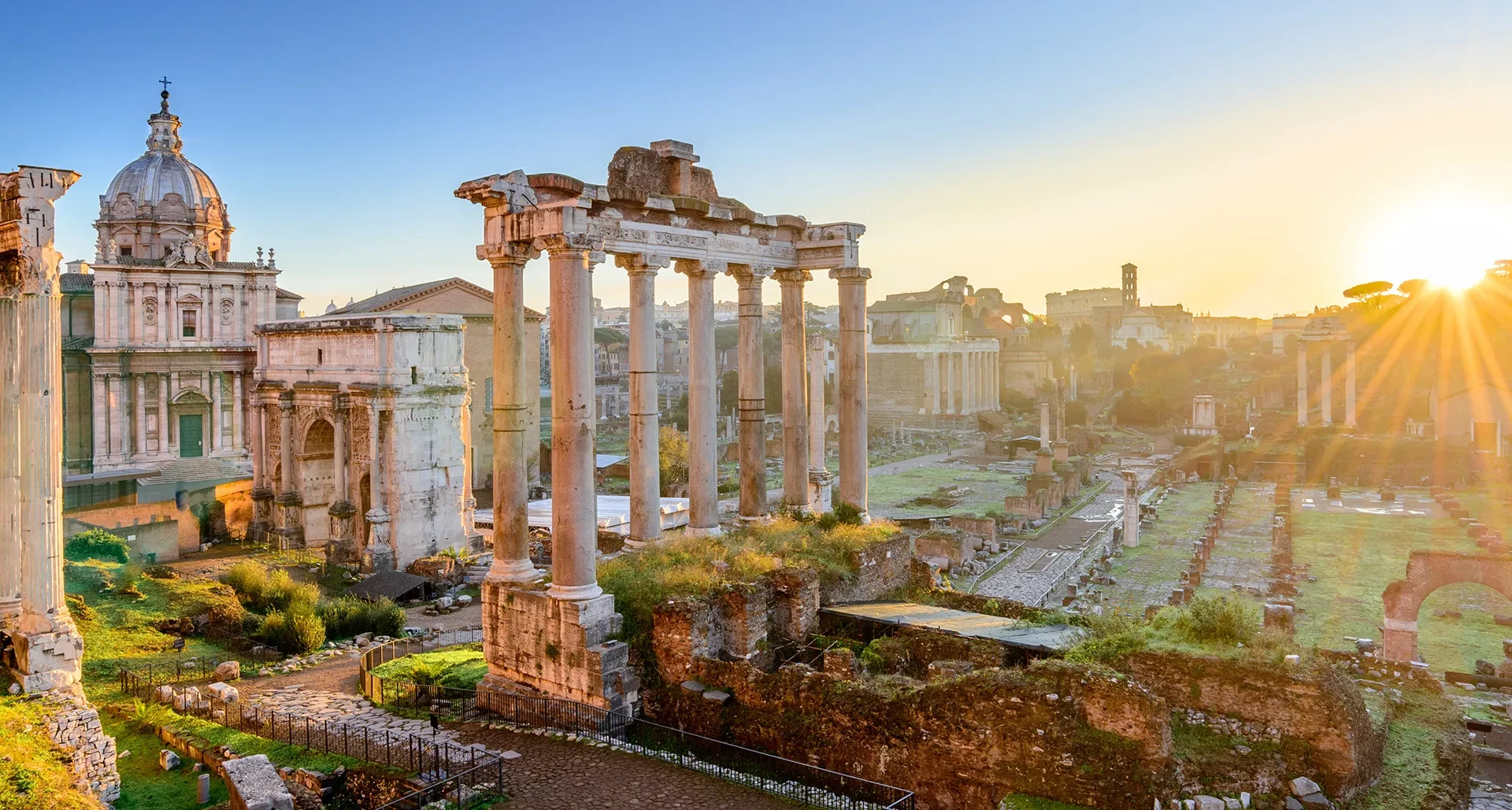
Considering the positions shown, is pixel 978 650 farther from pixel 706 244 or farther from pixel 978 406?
pixel 978 406

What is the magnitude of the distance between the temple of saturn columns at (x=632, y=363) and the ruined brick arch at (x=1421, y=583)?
1140 centimetres

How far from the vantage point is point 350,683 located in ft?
50.0

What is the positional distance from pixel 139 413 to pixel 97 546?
39.0 feet

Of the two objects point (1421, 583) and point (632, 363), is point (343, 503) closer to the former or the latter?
point (632, 363)

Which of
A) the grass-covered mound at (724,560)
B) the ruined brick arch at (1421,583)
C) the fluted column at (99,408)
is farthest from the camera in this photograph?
the fluted column at (99,408)

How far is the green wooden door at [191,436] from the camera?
117ft

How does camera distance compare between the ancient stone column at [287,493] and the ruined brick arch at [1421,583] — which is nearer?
the ruined brick arch at [1421,583]

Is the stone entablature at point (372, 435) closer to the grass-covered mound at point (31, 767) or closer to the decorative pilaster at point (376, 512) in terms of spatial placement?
the decorative pilaster at point (376, 512)

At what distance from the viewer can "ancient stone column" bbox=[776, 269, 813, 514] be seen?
15672mm

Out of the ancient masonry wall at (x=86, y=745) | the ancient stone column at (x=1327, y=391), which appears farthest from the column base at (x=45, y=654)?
the ancient stone column at (x=1327, y=391)

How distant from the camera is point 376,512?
2598 cm

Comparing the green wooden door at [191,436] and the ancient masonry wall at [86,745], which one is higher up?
the green wooden door at [191,436]

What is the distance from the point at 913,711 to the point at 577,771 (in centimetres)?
341

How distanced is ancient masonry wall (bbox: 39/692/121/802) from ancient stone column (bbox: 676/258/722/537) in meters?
7.31
